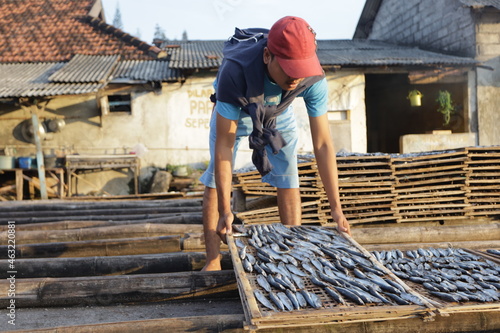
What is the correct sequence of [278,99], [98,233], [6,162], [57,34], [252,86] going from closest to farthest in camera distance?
[252,86], [278,99], [98,233], [6,162], [57,34]

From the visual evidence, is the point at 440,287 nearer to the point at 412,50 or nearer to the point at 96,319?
the point at 96,319

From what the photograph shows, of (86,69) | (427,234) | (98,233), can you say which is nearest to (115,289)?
(98,233)

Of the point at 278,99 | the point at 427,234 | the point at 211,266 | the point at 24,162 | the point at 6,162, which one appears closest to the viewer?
the point at 278,99

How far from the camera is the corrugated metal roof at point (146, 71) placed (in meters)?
14.7

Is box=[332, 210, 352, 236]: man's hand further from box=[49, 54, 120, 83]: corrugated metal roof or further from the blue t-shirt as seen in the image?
box=[49, 54, 120, 83]: corrugated metal roof

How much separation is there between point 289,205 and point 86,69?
13.1 meters

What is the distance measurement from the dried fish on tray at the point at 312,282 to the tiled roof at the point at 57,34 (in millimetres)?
15031

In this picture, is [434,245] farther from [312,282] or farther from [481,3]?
[481,3]

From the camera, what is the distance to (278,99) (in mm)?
3582

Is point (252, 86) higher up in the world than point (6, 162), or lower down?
higher up

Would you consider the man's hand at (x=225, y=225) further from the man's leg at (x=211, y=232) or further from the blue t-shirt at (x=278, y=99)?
the blue t-shirt at (x=278, y=99)

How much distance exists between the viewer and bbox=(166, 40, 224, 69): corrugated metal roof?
47.6ft

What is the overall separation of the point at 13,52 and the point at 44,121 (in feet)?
15.2

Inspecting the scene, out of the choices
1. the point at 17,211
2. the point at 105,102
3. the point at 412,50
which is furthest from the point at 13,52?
the point at 412,50
